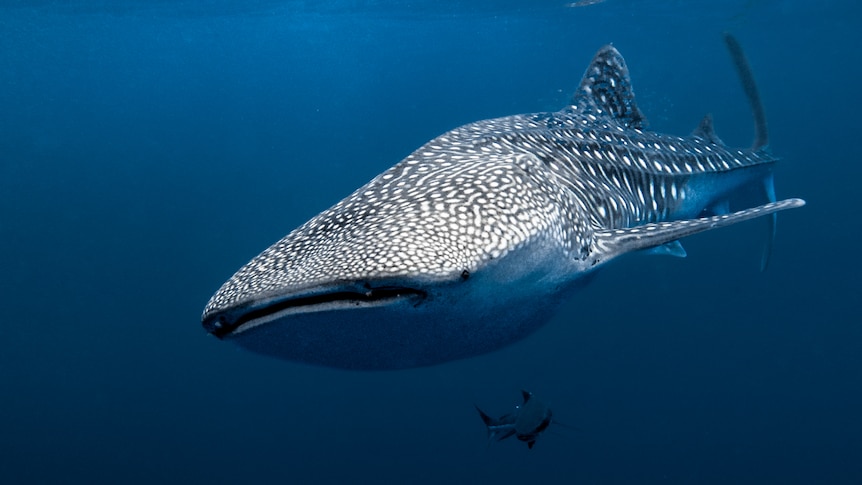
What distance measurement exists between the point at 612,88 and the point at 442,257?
4.75 metres

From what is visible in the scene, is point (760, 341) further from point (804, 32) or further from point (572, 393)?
point (804, 32)

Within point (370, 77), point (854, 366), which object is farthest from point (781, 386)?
point (370, 77)

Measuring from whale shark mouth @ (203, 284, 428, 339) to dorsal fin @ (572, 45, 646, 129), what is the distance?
4.71 meters

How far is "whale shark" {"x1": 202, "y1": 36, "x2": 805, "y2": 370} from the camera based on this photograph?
2.11 meters

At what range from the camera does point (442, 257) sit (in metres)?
2.24

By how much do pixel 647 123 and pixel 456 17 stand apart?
28795 mm

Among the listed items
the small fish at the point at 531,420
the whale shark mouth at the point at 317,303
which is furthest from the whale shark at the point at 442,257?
the small fish at the point at 531,420

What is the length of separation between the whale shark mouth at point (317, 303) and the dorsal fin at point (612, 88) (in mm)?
4712

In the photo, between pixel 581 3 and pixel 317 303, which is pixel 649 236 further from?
pixel 581 3

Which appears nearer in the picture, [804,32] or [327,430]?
[327,430]

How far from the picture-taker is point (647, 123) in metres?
6.42

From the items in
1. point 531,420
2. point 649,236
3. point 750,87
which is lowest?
point 531,420

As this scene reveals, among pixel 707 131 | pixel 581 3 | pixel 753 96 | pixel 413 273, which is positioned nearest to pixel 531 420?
pixel 707 131

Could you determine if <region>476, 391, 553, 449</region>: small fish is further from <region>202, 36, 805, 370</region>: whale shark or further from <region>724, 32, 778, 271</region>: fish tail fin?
<region>724, 32, 778, 271</region>: fish tail fin
